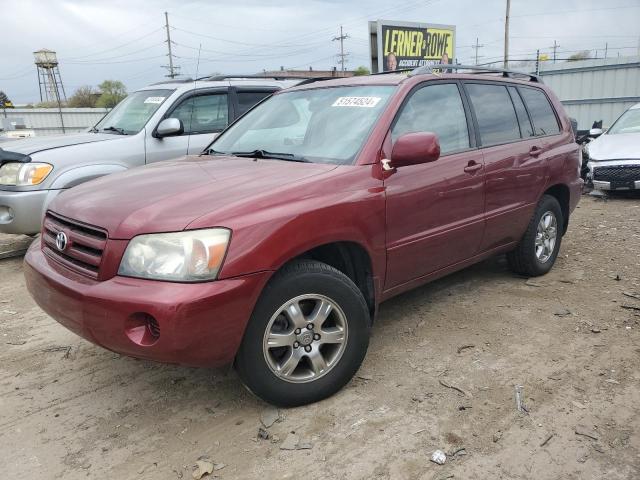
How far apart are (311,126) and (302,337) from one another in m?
1.49

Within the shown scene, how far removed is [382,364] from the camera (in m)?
3.34

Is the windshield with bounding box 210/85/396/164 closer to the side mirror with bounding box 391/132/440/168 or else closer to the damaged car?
the side mirror with bounding box 391/132/440/168

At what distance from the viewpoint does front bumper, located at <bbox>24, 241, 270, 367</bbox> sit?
2314 millimetres

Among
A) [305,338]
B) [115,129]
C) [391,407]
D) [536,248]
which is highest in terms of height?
[115,129]

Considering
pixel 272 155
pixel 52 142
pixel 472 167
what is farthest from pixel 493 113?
pixel 52 142

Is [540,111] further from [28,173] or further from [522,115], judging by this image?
[28,173]

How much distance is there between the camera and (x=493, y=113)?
13.6ft

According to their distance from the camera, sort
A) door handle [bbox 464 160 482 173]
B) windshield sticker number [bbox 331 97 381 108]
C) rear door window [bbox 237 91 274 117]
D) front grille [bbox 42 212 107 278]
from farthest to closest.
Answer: rear door window [bbox 237 91 274 117], door handle [bbox 464 160 482 173], windshield sticker number [bbox 331 97 381 108], front grille [bbox 42 212 107 278]

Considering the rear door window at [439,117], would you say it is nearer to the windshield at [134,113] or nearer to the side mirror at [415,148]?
the side mirror at [415,148]

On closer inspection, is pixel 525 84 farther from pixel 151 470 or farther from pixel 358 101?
pixel 151 470

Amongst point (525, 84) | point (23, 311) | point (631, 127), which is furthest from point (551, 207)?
point (631, 127)

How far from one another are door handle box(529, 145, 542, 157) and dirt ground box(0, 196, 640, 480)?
47.3 inches

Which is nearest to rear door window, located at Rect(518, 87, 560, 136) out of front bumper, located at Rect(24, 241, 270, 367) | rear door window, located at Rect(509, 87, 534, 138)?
rear door window, located at Rect(509, 87, 534, 138)

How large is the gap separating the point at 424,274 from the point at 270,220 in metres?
1.41
